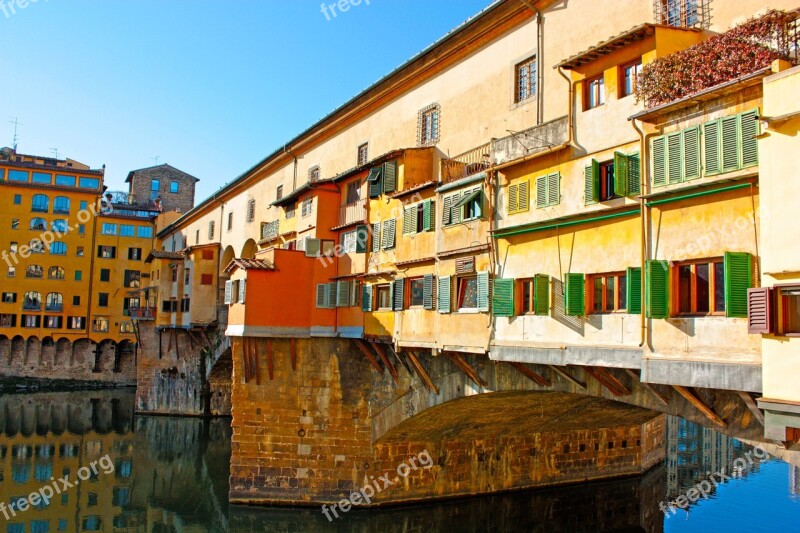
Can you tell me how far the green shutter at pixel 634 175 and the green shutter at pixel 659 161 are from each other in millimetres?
497

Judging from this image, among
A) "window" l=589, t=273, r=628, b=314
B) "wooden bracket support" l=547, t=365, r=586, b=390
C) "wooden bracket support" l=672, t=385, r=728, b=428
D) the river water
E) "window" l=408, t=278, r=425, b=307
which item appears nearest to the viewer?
"wooden bracket support" l=672, t=385, r=728, b=428

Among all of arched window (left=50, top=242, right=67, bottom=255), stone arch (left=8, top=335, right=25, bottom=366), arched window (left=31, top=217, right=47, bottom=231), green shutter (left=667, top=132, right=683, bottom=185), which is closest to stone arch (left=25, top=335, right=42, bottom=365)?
stone arch (left=8, top=335, right=25, bottom=366)

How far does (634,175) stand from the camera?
469 inches

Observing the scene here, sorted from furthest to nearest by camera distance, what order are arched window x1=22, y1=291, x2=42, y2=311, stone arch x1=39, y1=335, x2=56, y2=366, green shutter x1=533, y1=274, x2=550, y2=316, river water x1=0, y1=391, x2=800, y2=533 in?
stone arch x1=39, y1=335, x2=56, y2=366
arched window x1=22, y1=291, x2=42, y2=311
river water x1=0, y1=391, x2=800, y2=533
green shutter x1=533, y1=274, x2=550, y2=316

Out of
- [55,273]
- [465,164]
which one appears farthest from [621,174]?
[55,273]

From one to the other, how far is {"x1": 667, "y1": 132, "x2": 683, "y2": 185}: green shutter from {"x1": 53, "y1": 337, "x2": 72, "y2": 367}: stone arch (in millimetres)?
60005

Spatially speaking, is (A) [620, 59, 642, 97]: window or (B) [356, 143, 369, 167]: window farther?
(B) [356, 143, 369, 167]: window

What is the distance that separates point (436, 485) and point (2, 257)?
50.7 meters

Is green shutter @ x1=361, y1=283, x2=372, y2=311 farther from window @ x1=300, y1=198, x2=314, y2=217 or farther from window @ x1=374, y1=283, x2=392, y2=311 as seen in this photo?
window @ x1=300, y1=198, x2=314, y2=217

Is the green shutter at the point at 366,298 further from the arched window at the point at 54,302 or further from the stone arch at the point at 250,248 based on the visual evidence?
the arched window at the point at 54,302

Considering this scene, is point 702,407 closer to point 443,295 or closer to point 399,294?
point 443,295

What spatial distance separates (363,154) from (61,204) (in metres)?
47.3

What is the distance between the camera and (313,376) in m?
23.8

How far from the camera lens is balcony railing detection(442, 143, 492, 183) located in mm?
17766
